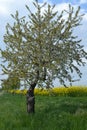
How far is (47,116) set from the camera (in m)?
20.2

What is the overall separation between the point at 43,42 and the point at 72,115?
355 cm

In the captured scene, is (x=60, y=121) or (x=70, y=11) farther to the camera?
(x=70, y=11)

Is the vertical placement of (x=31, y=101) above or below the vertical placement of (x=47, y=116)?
above

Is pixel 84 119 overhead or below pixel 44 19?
below

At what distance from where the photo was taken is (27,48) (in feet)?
69.5

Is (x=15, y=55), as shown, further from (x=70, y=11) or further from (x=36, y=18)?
(x=70, y=11)

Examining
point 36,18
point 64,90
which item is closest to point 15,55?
point 36,18

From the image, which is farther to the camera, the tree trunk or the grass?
the tree trunk

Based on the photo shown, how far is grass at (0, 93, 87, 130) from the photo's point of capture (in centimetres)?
1833

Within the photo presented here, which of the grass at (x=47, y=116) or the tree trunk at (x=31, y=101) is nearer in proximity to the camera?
the grass at (x=47, y=116)

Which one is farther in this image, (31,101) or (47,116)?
(31,101)

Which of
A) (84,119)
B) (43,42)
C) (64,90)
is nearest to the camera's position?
(84,119)

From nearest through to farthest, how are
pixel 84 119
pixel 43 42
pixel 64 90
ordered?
pixel 84 119 < pixel 43 42 < pixel 64 90

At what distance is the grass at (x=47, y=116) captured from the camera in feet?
60.1
